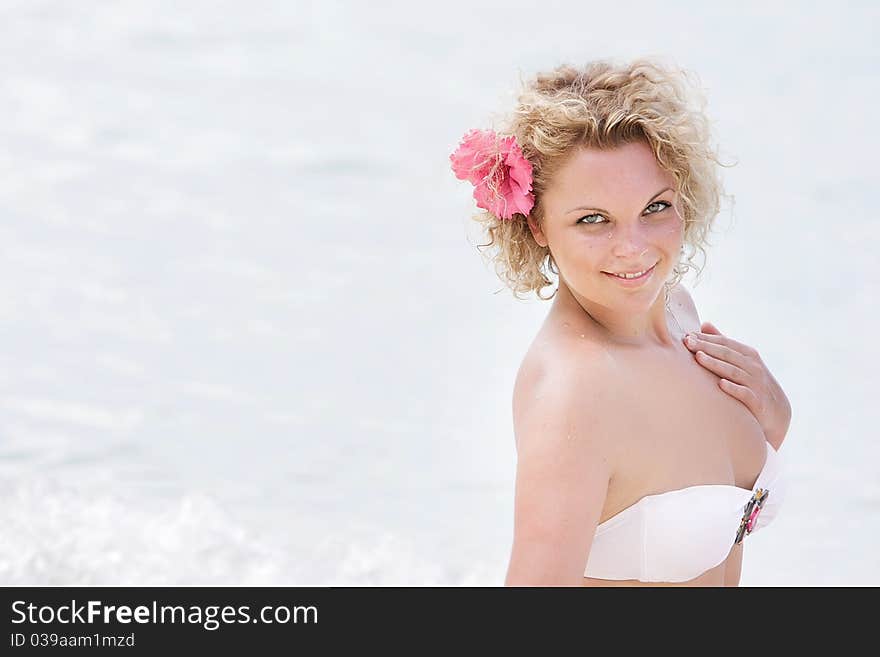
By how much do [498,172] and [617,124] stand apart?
23cm

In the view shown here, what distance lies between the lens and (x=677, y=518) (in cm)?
224

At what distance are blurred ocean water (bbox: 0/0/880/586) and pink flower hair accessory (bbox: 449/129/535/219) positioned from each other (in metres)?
0.09

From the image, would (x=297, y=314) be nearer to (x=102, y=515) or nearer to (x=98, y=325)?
(x=98, y=325)

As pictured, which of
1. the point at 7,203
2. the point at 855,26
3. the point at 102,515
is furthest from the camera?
the point at 855,26

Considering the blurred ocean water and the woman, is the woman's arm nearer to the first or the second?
the woman

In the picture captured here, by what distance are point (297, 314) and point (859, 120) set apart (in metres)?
5.40

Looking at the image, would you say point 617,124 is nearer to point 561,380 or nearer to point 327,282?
point 561,380

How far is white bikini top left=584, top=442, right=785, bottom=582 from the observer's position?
2225mm

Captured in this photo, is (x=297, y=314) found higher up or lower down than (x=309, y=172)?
lower down

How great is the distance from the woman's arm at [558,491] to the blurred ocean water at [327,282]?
0.61 metres

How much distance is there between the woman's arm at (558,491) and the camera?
2.04 meters

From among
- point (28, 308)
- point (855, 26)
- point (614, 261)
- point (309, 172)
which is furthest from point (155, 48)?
point (614, 261)

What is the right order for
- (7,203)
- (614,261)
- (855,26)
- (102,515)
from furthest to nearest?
(855,26) → (7,203) → (102,515) → (614,261)

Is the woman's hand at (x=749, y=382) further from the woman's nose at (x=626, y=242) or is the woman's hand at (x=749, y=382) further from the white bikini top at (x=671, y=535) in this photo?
the woman's nose at (x=626, y=242)
